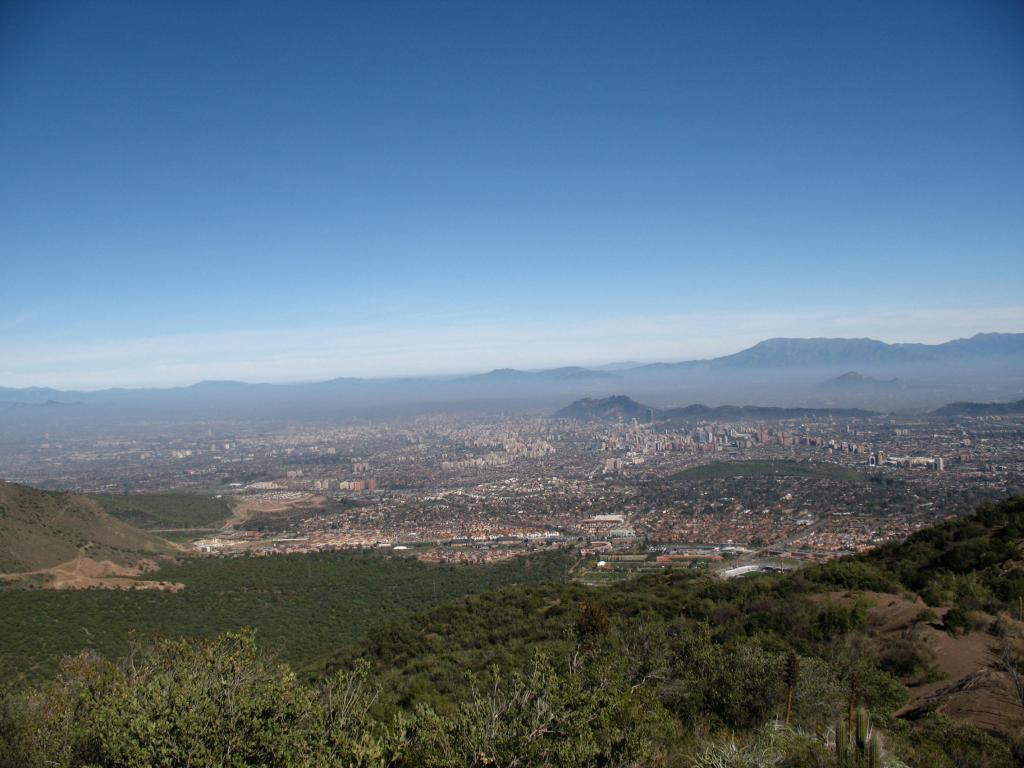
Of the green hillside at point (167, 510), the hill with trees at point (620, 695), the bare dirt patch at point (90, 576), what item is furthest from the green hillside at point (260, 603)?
the green hillside at point (167, 510)

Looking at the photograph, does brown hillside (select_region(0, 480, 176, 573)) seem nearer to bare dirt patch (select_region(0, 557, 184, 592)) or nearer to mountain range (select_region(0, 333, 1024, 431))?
bare dirt patch (select_region(0, 557, 184, 592))

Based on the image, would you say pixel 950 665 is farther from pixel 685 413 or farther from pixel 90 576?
pixel 685 413

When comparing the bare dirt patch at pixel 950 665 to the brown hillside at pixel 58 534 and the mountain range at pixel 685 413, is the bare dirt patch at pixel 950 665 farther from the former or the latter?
the mountain range at pixel 685 413

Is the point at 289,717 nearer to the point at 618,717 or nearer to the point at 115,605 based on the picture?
the point at 618,717

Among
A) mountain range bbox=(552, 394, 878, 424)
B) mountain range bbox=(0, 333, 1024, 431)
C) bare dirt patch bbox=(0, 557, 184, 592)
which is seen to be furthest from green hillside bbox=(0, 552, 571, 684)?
mountain range bbox=(0, 333, 1024, 431)

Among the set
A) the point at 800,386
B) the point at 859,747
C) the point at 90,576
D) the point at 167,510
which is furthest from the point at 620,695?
the point at 800,386

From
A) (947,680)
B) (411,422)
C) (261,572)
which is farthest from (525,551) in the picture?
(411,422)

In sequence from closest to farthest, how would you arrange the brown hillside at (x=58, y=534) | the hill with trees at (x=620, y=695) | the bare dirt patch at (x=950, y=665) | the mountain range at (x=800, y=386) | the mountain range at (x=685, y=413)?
the hill with trees at (x=620, y=695) → the bare dirt patch at (x=950, y=665) → the brown hillside at (x=58, y=534) → the mountain range at (x=685, y=413) → the mountain range at (x=800, y=386)

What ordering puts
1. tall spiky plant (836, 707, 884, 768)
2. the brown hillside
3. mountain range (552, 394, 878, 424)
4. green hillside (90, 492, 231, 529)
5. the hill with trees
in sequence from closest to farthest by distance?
1. tall spiky plant (836, 707, 884, 768)
2. the hill with trees
3. the brown hillside
4. green hillside (90, 492, 231, 529)
5. mountain range (552, 394, 878, 424)
